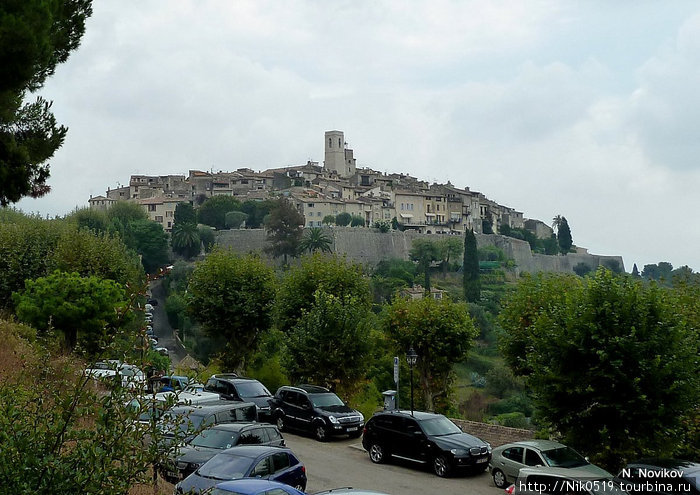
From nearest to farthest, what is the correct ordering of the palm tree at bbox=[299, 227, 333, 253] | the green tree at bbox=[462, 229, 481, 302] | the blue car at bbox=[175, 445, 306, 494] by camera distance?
1. the blue car at bbox=[175, 445, 306, 494]
2. the green tree at bbox=[462, 229, 481, 302]
3. the palm tree at bbox=[299, 227, 333, 253]

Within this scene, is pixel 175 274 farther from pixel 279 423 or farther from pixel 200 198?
pixel 279 423

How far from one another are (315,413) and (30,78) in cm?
1290

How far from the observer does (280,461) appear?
1255 centimetres

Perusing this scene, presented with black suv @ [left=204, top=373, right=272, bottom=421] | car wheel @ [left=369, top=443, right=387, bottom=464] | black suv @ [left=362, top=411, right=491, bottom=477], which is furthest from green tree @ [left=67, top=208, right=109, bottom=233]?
black suv @ [left=362, top=411, right=491, bottom=477]

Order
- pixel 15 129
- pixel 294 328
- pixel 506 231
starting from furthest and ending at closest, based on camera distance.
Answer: pixel 506 231, pixel 294 328, pixel 15 129

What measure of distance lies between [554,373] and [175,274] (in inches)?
2902

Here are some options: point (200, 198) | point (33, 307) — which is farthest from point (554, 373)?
point (200, 198)

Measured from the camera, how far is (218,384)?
72.8 ft

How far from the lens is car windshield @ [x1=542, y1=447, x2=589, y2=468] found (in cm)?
1412

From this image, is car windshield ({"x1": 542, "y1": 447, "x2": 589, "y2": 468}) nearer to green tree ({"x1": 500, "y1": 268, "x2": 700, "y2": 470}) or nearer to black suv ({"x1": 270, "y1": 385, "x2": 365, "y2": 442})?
green tree ({"x1": 500, "y1": 268, "x2": 700, "y2": 470})

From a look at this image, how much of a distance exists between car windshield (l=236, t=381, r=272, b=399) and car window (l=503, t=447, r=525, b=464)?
9274mm

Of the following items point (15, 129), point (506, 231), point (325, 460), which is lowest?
point (325, 460)

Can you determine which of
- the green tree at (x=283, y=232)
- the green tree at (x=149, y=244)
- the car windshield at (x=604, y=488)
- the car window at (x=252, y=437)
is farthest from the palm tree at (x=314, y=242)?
the car windshield at (x=604, y=488)

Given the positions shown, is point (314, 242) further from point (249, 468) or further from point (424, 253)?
point (249, 468)
